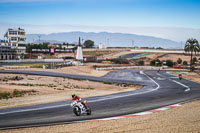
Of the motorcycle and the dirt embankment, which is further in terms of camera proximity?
the motorcycle

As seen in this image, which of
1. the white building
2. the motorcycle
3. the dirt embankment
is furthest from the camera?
the white building

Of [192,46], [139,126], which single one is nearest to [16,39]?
[192,46]

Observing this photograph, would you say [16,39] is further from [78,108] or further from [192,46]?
[78,108]

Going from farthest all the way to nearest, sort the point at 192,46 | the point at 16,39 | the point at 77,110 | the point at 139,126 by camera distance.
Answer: the point at 16,39 → the point at 192,46 → the point at 77,110 → the point at 139,126

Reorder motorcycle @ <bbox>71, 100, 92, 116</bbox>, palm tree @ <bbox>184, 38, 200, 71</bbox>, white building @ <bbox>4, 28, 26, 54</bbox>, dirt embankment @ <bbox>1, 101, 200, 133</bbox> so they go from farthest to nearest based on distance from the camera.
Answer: white building @ <bbox>4, 28, 26, 54</bbox> → palm tree @ <bbox>184, 38, 200, 71</bbox> → motorcycle @ <bbox>71, 100, 92, 116</bbox> → dirt embankment @ <bbox>1, 101, 200, 133</bbox>

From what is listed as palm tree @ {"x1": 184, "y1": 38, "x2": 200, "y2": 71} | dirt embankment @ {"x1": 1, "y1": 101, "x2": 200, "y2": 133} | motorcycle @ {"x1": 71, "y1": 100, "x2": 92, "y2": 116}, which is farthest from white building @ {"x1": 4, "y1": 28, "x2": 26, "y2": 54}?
dirt embankment @ {"x1": 1, "y1": 101, "x2": 200, "y2": 133}

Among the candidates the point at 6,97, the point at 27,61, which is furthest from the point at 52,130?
the point at 27,61

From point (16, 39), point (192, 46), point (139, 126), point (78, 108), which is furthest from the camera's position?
point (16, 39)

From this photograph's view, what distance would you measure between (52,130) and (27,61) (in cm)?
9806

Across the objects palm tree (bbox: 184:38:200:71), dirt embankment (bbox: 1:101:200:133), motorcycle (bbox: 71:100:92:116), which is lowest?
dirt embankment (bbox: 1:101:200:133)

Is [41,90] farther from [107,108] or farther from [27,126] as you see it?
[27,126]

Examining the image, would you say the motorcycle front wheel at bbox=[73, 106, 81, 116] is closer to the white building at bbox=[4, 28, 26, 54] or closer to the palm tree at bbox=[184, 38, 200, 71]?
the palm tree at bbox=[184, 38, 200, 71]

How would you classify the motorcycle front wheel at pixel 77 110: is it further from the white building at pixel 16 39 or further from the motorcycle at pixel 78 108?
the white building at pixel 16 39

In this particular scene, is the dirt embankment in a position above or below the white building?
below
